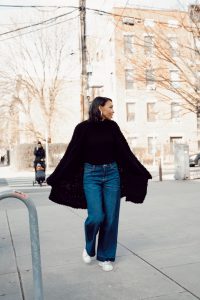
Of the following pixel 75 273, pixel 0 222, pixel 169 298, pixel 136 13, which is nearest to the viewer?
pixel 169 298

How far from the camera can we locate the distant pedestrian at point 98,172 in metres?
4.38

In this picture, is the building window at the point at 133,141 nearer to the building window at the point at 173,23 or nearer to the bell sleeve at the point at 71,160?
the building window at the point at 173,23

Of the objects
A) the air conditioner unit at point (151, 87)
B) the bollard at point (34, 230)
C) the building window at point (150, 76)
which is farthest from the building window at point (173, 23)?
the bollard at point (34, 230)

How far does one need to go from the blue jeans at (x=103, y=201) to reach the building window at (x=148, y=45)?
9.69m

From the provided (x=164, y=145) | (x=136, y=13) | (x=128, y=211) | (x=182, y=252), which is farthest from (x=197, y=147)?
(x=182, y=252)

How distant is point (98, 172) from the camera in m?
4.38

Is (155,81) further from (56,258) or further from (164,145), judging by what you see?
Result: (164,145)

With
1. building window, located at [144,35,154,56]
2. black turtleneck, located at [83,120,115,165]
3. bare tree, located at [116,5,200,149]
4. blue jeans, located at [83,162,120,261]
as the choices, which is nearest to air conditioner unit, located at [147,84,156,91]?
bare tree, located at [116,5,200,149]

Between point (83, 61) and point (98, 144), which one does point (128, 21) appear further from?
point (98, 144)

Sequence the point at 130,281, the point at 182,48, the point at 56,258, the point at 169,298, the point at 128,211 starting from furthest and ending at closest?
1. the point at 182,48
2. the point at 128,211
3. the point at 56,258
4. the point at 130,281
5. the point at 169,298

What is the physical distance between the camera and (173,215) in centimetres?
764

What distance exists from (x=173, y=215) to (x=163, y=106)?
32.0m

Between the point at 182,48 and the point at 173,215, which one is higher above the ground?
the point at 182,48

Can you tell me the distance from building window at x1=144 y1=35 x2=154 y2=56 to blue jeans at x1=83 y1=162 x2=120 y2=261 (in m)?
9.69
